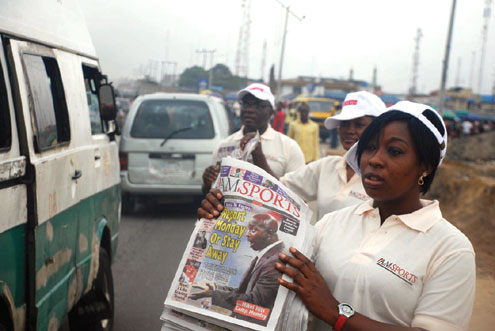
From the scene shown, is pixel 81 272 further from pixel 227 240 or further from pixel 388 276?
pixel 388 276

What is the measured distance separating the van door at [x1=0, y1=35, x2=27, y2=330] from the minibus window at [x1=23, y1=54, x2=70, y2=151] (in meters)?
0.22

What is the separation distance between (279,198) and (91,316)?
279 centimetres

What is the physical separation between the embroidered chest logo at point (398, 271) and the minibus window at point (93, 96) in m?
2.96

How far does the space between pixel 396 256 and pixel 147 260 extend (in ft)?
17.7

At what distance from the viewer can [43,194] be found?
2867 millimetres

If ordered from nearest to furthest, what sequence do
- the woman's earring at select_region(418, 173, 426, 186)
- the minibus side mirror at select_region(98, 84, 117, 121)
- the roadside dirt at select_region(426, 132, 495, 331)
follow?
the woman's earring at select_region(418, 173, 426, 186), the minibus side mirror at select_region(98, 84, 117, 121), the roadside dirt at select_region(426, 132, 495, 331)

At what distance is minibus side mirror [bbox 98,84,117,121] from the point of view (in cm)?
461

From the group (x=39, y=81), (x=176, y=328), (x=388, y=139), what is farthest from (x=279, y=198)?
(x=39, y=81)

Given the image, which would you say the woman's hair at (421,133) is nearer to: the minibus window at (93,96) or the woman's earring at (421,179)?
the woman's earring at (421,179)

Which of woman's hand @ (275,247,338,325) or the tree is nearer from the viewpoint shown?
woman's hand @ (275,247,338,325)

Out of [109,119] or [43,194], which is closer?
[43,194]

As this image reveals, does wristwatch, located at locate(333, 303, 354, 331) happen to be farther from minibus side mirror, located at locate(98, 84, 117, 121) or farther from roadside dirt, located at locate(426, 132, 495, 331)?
roadside dirt, located at locate(426, 132, 495, 331)

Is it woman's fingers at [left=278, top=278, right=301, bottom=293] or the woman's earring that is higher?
the woman's earring

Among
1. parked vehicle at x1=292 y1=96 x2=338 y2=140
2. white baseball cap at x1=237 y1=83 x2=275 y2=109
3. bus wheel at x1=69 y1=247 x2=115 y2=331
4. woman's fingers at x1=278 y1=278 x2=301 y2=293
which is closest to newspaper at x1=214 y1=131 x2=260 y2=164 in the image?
white baseball cap at x1=237 y1=83 x2=275 y2=109
